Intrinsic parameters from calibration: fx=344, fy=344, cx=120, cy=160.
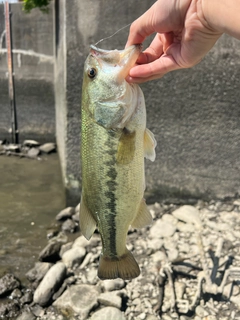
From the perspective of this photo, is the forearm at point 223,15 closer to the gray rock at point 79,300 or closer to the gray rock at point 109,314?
the gray rock at point 109,314

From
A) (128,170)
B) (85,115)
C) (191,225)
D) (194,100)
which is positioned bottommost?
(191,225)

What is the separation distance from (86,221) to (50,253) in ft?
8.21

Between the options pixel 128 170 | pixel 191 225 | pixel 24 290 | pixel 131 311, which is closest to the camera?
pixel 128 170

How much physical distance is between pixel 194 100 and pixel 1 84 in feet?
21.2

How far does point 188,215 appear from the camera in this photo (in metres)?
5.07

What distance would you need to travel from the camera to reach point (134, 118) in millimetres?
2084

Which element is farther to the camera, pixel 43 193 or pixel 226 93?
pixel 43 193

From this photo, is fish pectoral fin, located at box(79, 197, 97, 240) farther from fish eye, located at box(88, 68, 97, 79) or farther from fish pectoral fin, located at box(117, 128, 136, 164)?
fish eye, located at box(88, 68, 97, 79)

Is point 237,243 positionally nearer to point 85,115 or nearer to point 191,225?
point 191,225

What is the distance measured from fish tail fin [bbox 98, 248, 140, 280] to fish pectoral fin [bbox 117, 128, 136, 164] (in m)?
0.70

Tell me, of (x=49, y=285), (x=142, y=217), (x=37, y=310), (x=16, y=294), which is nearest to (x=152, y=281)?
(x=49, y=285)

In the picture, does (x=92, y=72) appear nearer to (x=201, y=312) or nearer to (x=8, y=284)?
(x=201, y=312)

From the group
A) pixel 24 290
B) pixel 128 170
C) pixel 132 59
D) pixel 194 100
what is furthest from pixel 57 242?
pixel 132 59

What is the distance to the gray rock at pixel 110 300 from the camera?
140 inches
